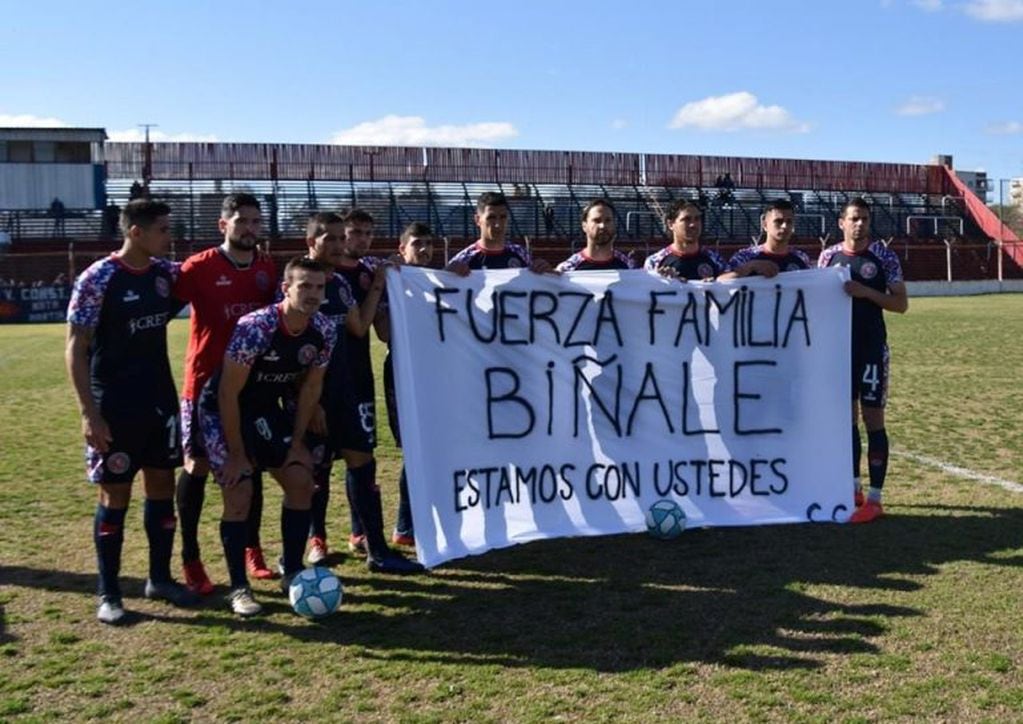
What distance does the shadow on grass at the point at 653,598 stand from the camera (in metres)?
4.49

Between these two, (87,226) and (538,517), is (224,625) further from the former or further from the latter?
(87,226)

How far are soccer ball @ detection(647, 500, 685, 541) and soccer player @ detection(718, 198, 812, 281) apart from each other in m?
1.56

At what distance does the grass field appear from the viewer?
3936 mm

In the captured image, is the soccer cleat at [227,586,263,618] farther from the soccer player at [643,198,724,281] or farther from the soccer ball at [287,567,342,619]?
the soccer player at [643,198,724,281]

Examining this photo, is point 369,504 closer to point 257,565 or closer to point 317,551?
point 317,551

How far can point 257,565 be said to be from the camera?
230 inches

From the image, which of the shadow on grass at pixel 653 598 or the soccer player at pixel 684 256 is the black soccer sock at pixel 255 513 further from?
the soccer player at pixel 684 256

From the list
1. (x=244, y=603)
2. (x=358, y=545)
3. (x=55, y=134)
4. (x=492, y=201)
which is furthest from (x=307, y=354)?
(x=55, y=134)

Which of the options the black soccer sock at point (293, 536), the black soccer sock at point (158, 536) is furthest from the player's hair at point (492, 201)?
the black soccer sock at point (158, 536)

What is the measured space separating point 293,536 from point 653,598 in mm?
1852

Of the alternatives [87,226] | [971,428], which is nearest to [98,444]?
[971,428]

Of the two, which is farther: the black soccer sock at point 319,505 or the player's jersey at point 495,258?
the player's jersey at point 495,258

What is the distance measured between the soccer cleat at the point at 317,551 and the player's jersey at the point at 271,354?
3.83 ft

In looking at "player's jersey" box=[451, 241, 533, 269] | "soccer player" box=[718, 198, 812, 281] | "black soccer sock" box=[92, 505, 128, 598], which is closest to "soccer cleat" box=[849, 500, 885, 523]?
"soccer player" box=[718, 198, 812, 281]
